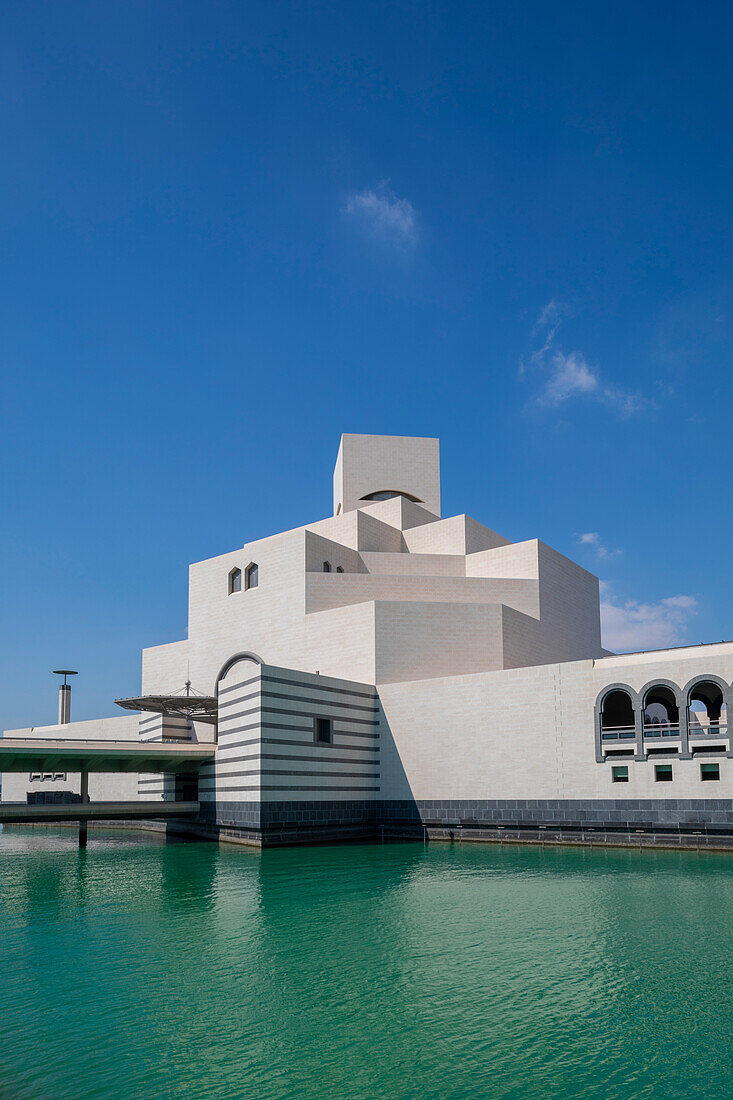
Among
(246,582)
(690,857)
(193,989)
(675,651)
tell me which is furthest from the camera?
(246,582)

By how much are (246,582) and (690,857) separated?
99.1 feet

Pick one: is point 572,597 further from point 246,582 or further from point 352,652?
point 246,582

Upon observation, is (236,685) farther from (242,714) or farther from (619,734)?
(619,734)

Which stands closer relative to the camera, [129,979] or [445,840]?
[129,979]

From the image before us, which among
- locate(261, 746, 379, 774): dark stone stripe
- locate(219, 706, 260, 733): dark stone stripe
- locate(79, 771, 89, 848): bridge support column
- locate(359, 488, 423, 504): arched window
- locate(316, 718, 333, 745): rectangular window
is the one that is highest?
locate(359, 488, 423, 504): arched window

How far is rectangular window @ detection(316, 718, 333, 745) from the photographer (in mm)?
38562

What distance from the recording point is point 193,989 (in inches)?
509

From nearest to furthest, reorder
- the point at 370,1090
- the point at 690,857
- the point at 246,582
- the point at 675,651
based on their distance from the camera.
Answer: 1. the point at 370,1090
2. the point at 690,857
3. the point at 675,651
4. the point at 246,582

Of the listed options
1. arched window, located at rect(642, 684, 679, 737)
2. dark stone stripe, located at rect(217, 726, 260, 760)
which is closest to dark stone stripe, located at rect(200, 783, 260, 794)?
dark stone stripe, located at rect(217, 726, 260, 760)

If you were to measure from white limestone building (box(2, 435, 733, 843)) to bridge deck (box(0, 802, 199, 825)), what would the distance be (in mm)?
1373

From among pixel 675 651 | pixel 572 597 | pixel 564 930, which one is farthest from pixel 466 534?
pixel 564 930

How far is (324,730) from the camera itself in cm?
3894

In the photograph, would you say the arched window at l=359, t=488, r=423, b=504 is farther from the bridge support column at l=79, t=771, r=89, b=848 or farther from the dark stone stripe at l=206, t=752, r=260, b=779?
the bridge support column at l=79, t=771, r=89, b=848

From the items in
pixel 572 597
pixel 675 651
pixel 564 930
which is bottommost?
pixel 564 930
